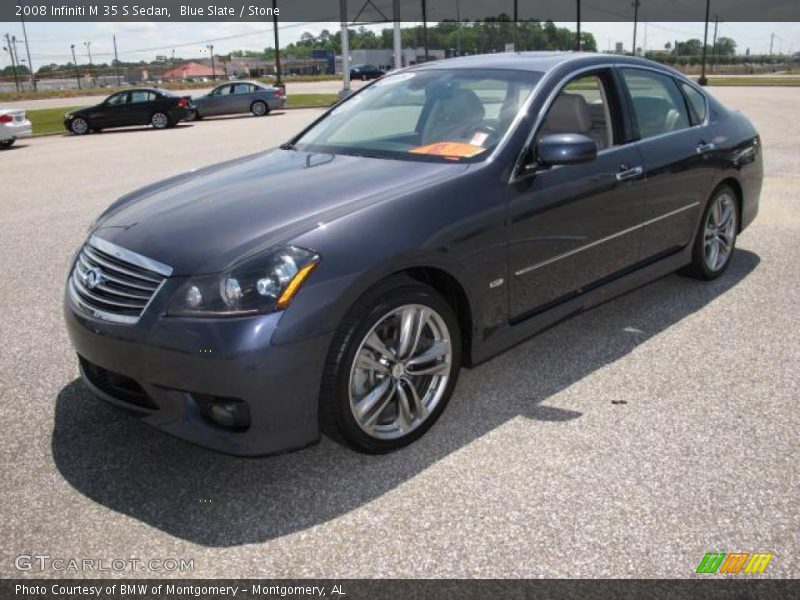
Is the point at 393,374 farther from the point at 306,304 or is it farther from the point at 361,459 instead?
the point at 306,304

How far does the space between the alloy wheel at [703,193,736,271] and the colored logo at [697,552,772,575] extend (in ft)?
10.7

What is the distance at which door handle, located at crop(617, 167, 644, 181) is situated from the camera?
14.3 ft

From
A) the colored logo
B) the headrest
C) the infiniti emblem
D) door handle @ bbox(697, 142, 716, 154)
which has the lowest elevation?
the colored logo

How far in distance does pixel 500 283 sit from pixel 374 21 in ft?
102

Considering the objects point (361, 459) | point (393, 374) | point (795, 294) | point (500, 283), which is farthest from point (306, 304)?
point (795, 294)

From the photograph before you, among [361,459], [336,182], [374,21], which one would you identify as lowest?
[361,459]

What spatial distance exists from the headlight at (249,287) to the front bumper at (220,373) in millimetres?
46

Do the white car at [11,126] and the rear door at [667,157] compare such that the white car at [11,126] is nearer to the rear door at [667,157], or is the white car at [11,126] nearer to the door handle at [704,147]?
the rear door at [667,157]

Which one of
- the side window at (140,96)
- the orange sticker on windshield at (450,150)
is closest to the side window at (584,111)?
the orange sticker on windshield at (450,150)

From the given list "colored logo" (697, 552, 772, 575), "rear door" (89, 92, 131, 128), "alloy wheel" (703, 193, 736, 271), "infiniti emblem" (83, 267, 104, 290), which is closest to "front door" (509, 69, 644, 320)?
"alloy wheel" (703, 193, 736, 271)

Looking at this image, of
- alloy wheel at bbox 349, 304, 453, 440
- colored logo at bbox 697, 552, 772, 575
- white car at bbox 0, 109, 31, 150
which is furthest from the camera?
white car at bbox 0, 109, 31, 150

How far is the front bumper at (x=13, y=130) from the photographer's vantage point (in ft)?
59.6

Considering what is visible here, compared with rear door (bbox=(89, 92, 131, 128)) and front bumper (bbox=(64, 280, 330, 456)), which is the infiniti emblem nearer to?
front bumper (bbox=(64, 280, 330, 456))

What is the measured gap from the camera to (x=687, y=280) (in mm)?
5699
